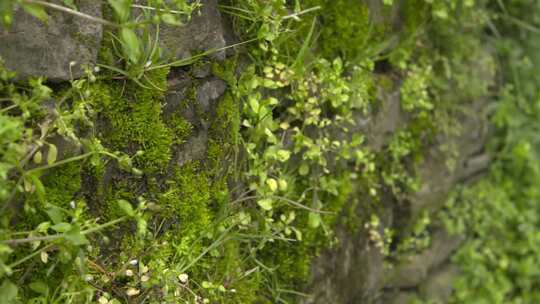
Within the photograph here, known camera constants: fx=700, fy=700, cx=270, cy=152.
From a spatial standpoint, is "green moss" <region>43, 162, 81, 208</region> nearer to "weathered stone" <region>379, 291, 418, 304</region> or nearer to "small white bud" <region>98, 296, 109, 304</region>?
"small white bud" <region>98, 296, 109, 304</region>

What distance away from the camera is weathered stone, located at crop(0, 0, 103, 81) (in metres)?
1.65

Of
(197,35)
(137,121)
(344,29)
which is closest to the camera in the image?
(137,121)

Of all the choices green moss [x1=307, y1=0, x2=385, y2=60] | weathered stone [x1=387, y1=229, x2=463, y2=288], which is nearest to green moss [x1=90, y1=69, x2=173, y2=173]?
green moss [x1=307, y1=0, x2=385, y2=60]

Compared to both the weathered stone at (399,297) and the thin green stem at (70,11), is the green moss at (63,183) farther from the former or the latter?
the weathered stone at (399,297)

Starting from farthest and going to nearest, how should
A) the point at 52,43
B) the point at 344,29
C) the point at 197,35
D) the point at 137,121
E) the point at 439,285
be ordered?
the point at 439,285 < the point at 344,29 < the point at 197,35 < the point at 137,121 < the point at 52,43

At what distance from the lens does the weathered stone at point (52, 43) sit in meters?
1.65

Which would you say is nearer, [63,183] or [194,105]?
[63,183]

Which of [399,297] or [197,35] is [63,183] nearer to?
[197,35]

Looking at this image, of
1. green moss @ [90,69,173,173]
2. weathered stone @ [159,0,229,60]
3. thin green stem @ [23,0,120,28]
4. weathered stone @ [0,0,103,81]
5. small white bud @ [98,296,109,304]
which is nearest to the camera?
thin green stem @ [23,0,120,28]

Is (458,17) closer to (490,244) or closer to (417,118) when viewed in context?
(417,118)

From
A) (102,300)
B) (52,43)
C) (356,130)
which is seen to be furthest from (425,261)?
(52,43)

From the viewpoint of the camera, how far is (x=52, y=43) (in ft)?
Answer: 5.65

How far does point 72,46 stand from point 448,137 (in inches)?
84.8

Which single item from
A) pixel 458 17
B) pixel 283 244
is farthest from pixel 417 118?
Answer: pixel 283 244
